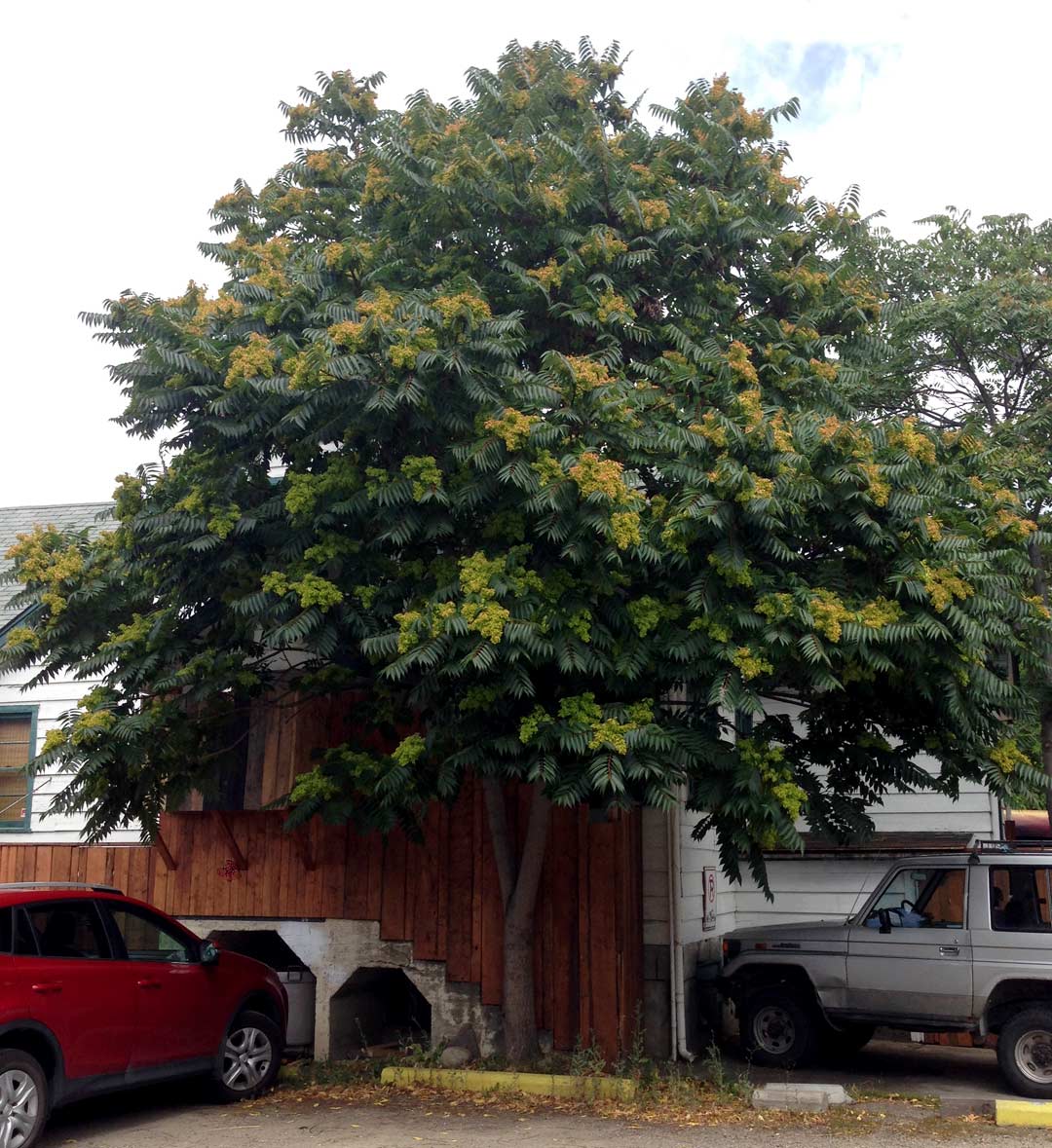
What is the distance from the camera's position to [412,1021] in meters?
14.1

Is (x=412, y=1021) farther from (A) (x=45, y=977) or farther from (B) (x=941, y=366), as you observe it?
(B) (x=941, y=366)

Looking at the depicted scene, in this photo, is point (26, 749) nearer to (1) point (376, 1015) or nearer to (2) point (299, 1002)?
(2) point (299, 1002)

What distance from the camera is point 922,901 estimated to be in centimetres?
1149

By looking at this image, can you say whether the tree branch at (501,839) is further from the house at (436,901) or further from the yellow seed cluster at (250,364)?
the yellow seed cluster at (250,364)

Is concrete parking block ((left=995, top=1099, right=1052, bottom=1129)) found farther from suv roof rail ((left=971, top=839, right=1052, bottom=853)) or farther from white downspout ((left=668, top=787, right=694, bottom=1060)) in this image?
white downspout ((left=668, top=787, right=694, bottom=1060))

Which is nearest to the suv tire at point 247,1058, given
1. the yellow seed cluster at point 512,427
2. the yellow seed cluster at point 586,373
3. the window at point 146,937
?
the window at point 146,937

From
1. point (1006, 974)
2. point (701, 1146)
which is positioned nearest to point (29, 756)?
point (701, 1146)

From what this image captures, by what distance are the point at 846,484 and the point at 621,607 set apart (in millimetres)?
1958

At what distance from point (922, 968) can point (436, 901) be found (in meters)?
4.85

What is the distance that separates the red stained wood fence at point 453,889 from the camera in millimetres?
12219

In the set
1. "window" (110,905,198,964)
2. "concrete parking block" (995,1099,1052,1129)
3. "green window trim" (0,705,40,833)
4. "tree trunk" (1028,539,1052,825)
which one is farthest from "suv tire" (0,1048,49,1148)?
"tree trunk" (1028,539,1052,825)

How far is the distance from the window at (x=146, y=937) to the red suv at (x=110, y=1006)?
1cm

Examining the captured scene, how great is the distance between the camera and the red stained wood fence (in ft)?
40.1

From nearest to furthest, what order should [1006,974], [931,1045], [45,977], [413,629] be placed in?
[45,977]
[413,629]
[1006,974]
[931,1045]
